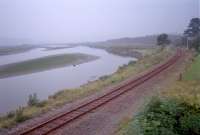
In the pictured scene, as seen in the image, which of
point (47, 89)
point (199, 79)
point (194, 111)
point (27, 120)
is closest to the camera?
point (194, 111)

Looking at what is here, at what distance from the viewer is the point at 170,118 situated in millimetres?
11633

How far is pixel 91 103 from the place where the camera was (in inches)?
809

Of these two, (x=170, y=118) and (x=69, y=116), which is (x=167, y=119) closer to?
(x=170, y=118)

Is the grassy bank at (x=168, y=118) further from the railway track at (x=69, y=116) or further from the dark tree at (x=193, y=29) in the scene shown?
the dark tree at (x=193, y=29)

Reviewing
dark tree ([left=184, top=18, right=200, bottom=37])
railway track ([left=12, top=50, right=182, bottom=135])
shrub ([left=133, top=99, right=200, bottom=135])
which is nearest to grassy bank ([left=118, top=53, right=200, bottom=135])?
shrub ([left=133, top=99, right=200, bottom=135])

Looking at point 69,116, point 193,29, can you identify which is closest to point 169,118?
point 69,116

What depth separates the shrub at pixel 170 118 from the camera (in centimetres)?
1085

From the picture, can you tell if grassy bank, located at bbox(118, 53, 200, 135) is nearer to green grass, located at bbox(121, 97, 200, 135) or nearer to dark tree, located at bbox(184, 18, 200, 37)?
green grass, located at bbox(121, 97, 200, 135)

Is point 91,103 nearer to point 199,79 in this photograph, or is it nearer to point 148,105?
point 148,105

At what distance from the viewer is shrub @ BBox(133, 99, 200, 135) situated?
1085 cm

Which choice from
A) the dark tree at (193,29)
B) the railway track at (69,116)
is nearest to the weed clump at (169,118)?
the railway track at (69,116)

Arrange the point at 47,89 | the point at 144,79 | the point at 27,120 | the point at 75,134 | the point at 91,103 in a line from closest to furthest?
1. the point at 75,134
2. the point at 27,120
3. the point at 91,103
4. the point at 144,79
5. the point at 47,89

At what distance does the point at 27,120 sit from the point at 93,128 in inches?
187

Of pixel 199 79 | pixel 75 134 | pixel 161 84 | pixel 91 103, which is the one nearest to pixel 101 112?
pixel 91 103
